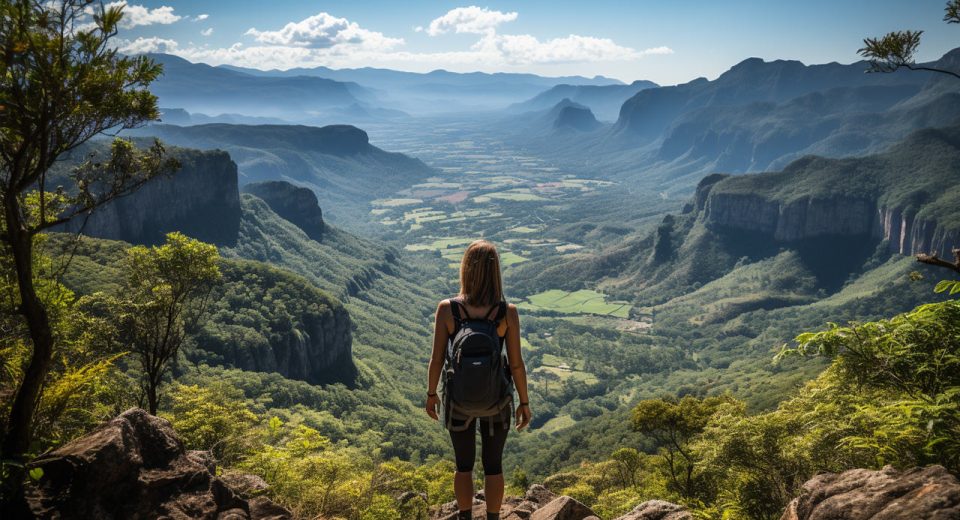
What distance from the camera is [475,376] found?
835cm

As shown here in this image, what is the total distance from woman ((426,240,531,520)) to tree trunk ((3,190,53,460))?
6.16 m

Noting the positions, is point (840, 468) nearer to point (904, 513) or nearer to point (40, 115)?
point (904, 513)

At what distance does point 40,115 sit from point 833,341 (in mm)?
13292

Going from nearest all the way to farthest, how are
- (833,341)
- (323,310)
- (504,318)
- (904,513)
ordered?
(904,513) → (504,318) → (833,341) → (323,310)

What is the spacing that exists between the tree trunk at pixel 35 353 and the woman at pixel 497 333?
20.2 feet

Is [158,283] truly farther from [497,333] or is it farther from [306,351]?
[306,351]

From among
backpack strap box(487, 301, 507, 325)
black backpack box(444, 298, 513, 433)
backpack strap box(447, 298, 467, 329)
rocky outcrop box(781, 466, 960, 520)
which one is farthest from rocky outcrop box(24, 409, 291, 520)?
rocky outcrop box(781, 466, 960, 520)

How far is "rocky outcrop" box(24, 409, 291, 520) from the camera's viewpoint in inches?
347

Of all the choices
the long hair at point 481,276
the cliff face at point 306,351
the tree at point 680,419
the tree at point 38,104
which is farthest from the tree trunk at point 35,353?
the cliff face at point 306,351

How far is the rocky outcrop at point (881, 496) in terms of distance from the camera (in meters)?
6.20

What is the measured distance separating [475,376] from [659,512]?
697 centimetres

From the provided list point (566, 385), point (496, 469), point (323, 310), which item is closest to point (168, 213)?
point (323, 310)

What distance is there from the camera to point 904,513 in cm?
635

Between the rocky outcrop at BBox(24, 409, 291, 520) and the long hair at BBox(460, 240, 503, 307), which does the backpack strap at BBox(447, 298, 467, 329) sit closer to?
the long hair at BBox(460, 240, 503, 307)
